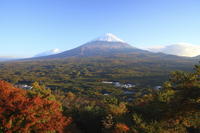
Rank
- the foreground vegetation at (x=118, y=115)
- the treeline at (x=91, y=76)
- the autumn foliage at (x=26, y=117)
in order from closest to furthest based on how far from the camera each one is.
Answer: the autumn foliage at (x=26, y=117)
the foreground vegetation at (x=118, y=115)
the treeline at (x=91, y=76)

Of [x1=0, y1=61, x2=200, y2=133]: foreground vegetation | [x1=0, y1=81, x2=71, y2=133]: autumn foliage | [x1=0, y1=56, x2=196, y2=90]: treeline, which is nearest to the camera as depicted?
[x1=0, y1=81, x2=71, y2=133]: autumn foliage

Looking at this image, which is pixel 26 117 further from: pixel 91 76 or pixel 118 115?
pixel 91 76

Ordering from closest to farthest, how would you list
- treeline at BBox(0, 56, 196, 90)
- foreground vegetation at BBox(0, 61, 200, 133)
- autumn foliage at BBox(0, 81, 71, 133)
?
1. autumn foliage at BBox(0, 81, 71, 133)
2. foreground vegetation at BBox(0, 61, 200, 133)
3. treeline at BBox(0, 56, 196, 90)

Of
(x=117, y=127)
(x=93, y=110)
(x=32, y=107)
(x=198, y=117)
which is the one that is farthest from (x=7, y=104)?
(x=198, y=117)

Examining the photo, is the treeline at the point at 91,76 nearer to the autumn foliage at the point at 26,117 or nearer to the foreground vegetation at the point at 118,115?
the foreground vegetation at the point at 118,115

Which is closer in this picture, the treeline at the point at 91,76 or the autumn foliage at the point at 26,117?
the autumn foliage at the point at 26,117

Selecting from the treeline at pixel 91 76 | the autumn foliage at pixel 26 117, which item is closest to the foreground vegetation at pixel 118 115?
the autumn foliage at pixel 26 117

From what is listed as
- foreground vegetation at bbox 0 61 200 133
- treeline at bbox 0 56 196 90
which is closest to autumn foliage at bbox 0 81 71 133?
foreground vegetation at bbox 0 61 200 133

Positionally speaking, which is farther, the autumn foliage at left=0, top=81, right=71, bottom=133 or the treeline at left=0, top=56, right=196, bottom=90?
the treeline at left=0, top=56, right=196, bottom=90

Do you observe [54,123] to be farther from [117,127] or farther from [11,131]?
[117,127]

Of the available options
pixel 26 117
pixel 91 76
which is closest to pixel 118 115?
pixel 26 117

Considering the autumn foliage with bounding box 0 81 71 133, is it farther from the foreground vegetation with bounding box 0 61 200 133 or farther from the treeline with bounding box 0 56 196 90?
the treeline with bounding box 0 56 196 90
